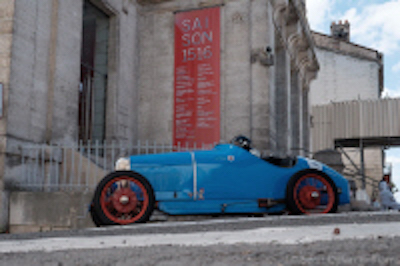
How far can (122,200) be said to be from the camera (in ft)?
17.5

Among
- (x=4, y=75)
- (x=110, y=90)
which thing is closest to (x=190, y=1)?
(x=110, y=90)

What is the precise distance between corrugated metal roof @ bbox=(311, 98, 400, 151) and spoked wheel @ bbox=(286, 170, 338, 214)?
16.9 m

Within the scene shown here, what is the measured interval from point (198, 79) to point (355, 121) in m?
12.5

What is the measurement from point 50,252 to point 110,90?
30.1ft

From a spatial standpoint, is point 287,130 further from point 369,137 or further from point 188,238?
point 188,238

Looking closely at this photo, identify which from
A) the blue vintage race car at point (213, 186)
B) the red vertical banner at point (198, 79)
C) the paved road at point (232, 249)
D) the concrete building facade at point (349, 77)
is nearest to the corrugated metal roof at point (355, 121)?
the concrete building facade at point (349, 77)

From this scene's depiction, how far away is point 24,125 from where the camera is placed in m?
8.38

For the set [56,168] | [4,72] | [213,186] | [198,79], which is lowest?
[213,186]

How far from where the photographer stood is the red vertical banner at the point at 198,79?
12.2 m

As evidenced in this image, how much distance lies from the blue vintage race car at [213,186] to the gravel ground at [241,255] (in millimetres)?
2391

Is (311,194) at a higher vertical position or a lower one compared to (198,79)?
lower

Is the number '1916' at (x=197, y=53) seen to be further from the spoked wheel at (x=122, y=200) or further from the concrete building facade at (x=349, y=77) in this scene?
the concrete building facade at (x=349, y=77)

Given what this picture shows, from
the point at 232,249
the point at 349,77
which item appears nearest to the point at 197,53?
the point at 232,249

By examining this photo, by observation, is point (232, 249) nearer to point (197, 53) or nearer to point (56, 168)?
point (56, 168)
